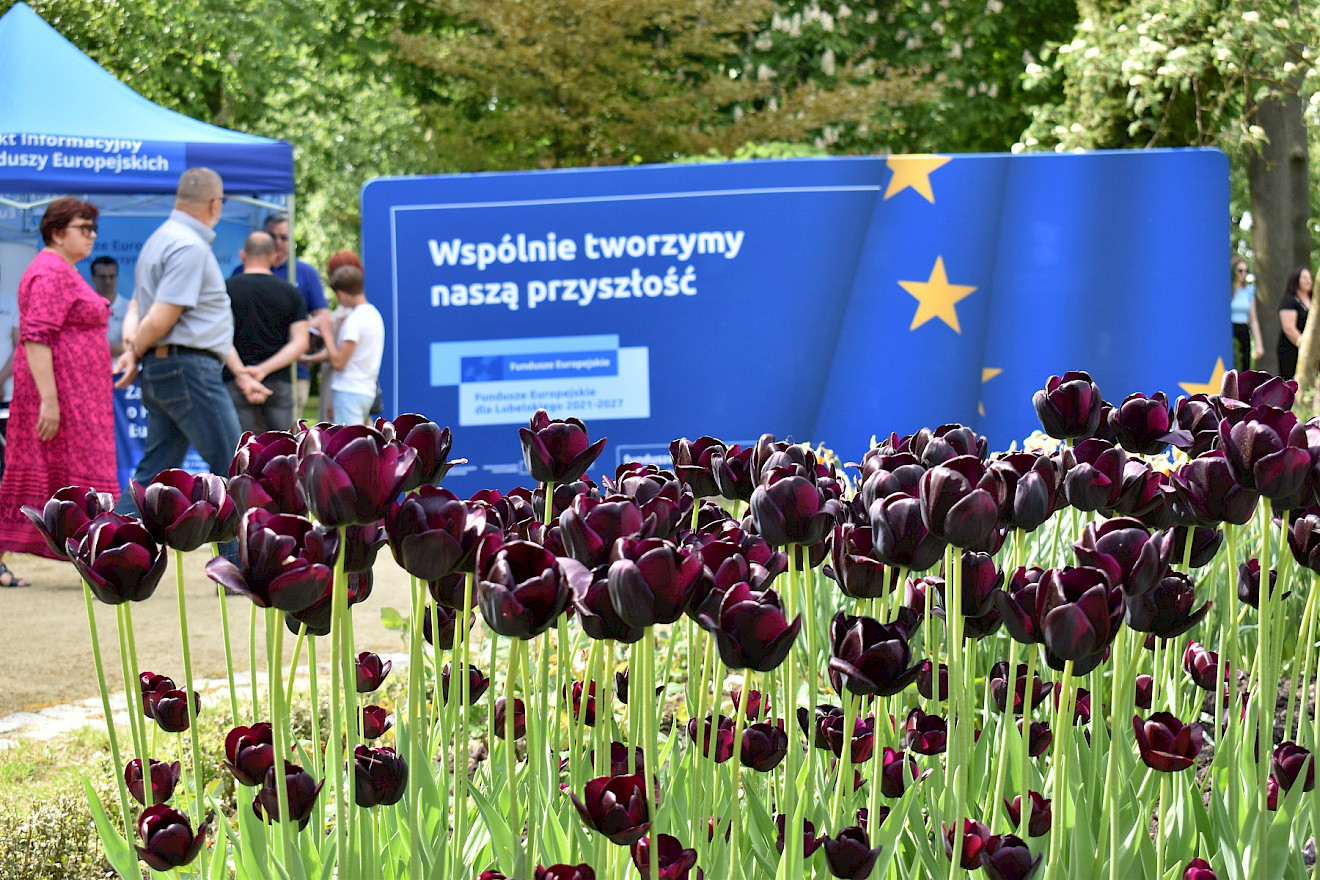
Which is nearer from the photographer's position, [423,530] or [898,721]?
[423,530]

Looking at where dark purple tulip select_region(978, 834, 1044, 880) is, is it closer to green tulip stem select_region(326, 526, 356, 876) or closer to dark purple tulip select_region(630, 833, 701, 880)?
dark purple tulip select_region(630, 833, 701, 880)

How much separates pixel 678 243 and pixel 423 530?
4340 millimetres

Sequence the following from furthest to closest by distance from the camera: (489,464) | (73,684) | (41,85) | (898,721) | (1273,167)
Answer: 1. (1273,167)
2. (41,85)
3. (489,464)
4. (73,684)
5. (898,721)

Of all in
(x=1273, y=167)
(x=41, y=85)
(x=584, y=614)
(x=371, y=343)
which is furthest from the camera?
(x=1273, y=167)

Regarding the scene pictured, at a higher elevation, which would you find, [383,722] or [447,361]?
[447,361]

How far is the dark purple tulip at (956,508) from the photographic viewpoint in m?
1.14

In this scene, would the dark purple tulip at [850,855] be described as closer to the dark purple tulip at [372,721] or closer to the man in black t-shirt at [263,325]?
the dark purple tulip at [372,721]

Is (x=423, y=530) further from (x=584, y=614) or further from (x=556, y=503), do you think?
(x=556, y=503)

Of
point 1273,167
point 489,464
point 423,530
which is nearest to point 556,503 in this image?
point 423,530

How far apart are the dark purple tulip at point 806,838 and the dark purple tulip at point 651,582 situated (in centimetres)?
31

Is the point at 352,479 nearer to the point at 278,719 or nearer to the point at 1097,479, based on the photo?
the point at 278,719

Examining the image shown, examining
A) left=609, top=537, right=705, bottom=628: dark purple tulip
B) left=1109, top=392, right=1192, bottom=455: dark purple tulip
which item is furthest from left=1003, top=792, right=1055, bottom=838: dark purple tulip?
left=609, top=537, right=705, bottom=628: dark purple tulip

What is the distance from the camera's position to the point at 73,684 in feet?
15.5

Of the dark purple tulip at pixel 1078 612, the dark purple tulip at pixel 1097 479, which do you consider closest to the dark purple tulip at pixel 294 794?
the dark purple tulip at pixel 1078 612
